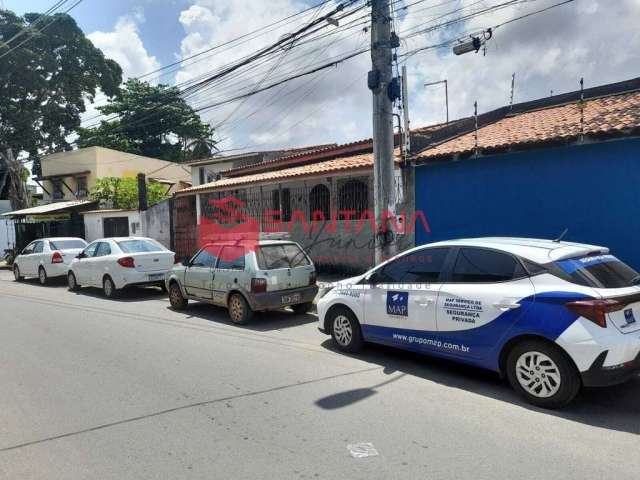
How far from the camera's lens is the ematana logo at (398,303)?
→ 209 inches

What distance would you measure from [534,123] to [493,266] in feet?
25.0

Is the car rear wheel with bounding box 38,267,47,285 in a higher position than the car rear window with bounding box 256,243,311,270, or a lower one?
lower

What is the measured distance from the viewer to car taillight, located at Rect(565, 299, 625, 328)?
12.8 ft

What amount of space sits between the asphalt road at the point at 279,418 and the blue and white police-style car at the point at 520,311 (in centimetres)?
34

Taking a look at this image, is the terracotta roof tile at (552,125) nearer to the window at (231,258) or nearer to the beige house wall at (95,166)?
the window at (231,258)

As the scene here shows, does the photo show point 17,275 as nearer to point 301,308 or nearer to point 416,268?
point 301,308

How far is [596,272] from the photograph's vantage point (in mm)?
4305

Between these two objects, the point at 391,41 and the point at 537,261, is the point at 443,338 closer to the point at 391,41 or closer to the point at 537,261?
the point at 537,261

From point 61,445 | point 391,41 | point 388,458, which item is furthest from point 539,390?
point 391,41

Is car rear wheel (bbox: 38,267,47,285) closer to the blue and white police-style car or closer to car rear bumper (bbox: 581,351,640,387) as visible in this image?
the blue and white police-style car

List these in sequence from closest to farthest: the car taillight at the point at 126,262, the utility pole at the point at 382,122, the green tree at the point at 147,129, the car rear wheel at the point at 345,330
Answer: the car rear wheel at the point at 345,330 < the utility pole at the point at 382,122 < the car taillight at the point at 126,262 < the green tree at the point at 147,129

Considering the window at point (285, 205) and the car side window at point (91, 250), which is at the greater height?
the window at point (285, 205)

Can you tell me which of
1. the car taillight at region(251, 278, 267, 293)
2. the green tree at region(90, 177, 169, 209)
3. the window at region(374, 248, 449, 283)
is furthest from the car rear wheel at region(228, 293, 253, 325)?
the green tree at region(90, 177, 169, 209)

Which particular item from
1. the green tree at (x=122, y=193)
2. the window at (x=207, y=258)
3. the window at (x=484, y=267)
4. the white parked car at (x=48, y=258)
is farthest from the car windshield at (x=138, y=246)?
the green tree at (x=122, y=193)
